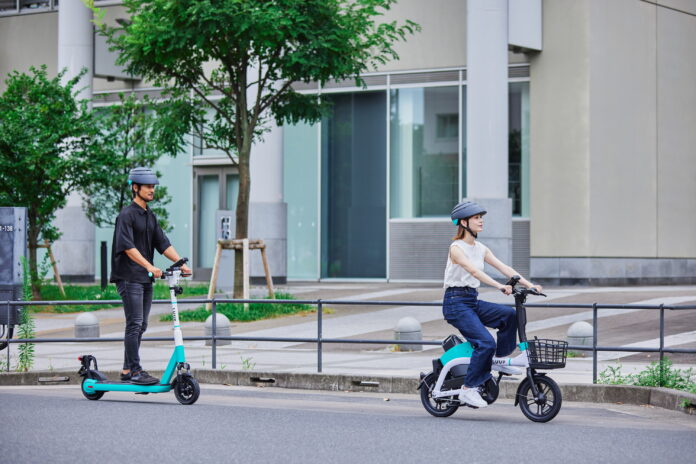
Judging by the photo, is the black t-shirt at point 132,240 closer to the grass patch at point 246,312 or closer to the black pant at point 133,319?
the black pant at point 133,319

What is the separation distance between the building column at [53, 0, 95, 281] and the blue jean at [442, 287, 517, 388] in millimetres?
24653

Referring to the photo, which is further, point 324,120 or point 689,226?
point 324,120

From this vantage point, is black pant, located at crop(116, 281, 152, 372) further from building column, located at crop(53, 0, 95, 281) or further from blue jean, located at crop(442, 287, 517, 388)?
building column, located at crop(53, 0, 95, 281)

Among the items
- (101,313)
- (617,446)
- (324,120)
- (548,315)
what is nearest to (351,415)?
(617,446)

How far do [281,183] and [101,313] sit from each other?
794cm

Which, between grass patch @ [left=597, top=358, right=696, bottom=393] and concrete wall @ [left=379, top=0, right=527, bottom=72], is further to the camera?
concrete wall @ [left=379, top=0, right=527, bottom=72]

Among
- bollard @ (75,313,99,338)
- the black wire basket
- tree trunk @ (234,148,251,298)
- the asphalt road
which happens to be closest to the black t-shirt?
the asphalt road

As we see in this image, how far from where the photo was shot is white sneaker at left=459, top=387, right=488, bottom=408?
920 centimetres

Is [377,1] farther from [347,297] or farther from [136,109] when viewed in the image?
[136,109]

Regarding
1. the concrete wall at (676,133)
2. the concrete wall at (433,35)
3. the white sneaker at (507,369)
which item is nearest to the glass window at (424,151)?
the concrete wall at (433,35)

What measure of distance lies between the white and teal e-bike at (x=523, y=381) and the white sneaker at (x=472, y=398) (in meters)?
0.07

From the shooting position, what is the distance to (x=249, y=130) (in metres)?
21.2

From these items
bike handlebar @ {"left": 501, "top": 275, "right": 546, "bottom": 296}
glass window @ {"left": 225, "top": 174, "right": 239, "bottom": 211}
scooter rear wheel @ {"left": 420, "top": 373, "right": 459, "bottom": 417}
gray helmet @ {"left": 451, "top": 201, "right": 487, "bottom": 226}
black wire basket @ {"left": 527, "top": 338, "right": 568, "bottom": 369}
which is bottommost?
scooter rear wheel @ {"left": 420, "top": 373, "right": 459, "bottom": 417}

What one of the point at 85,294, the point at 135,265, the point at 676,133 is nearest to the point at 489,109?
the point at 676,133
